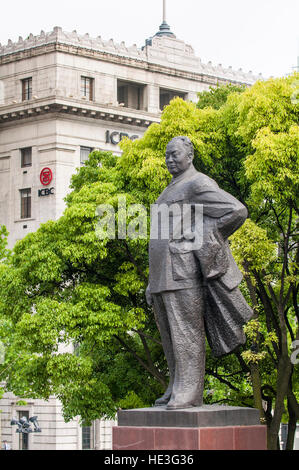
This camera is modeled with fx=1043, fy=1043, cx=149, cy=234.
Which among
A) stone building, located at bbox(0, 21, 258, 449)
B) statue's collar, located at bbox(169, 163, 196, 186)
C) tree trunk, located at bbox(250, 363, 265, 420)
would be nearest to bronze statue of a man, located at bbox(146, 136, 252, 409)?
statue's collar, located at bbox(169, 163, 196, 186)

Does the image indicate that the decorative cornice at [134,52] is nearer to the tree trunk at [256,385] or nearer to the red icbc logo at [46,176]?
the red icbc logo at [46,176]

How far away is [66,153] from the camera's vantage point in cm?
5541

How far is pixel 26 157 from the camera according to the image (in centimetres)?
5653

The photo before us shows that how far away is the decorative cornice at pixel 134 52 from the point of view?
55.6 metres

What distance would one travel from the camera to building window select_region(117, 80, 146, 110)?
59.5 metres

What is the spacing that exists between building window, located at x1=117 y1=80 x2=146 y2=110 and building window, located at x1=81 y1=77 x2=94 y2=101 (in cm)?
266

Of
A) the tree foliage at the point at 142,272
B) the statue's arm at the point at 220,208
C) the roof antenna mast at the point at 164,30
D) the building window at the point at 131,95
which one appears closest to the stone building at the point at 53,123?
the building window at the point at 131,95

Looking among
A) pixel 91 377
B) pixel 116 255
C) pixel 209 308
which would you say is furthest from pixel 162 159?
pixel 209 308

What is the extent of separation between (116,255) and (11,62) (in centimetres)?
2649

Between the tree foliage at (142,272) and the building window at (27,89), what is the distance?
22.1m
